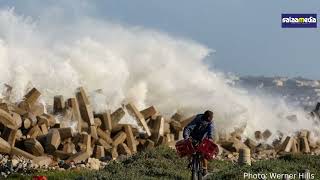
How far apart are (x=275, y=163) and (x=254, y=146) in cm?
991

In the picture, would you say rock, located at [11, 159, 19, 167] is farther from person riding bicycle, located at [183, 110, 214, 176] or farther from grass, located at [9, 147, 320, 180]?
person riding bicycle, located at [183, 110, 214, 176]

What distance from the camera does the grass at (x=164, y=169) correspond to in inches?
657

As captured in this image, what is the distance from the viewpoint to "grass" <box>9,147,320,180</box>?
16688 millimetres

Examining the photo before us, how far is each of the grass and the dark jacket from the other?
1148 mm

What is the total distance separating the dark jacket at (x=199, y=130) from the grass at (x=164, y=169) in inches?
45.2

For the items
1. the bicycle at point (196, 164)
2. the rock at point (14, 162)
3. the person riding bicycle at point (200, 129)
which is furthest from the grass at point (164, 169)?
the person riding bicycle at point (200, 129)

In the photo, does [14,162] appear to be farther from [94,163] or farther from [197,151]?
[197,151]

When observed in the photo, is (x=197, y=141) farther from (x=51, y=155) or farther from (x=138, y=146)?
(x=138, y=146)

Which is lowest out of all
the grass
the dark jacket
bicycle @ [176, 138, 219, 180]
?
the grass

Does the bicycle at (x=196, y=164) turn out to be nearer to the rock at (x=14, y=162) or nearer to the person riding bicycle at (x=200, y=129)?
the person riding bicycle at (x=200, y=129)

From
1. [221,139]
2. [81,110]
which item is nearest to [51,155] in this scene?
[81,110]

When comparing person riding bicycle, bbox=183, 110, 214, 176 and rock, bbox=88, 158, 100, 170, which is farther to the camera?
rock, bbox=88, 158, 100, 170

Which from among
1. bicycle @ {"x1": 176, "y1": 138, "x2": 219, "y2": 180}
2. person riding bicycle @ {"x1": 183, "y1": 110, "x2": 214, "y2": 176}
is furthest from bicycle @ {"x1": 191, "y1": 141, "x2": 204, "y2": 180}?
person riding bicycle @ {"x1": 183, "y1": 110, "x2": 214, "y2": 176}

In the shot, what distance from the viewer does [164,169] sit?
18.3m
